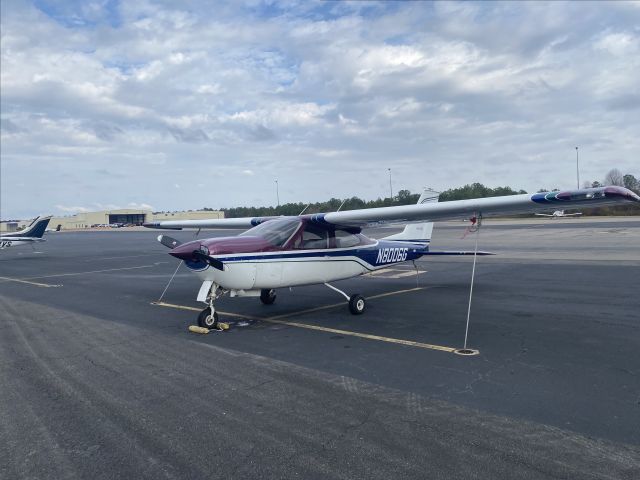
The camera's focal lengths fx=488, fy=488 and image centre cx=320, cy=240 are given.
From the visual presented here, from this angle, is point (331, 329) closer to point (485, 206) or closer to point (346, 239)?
point (346, 239)

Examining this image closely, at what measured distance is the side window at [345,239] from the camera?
Result: 35.5ft

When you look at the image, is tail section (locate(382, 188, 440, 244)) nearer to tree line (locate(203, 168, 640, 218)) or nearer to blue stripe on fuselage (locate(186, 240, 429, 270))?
blue stripe on fuselage (locate(186, 240, 429, 270))

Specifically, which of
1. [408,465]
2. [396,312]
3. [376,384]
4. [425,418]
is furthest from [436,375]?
[396,312]

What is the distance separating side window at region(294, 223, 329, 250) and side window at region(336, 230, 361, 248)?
1.26 ft

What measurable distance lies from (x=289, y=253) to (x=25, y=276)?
15.4 meters

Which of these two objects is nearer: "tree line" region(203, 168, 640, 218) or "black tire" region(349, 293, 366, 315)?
"black tire" region(349, 293, 366, 315)

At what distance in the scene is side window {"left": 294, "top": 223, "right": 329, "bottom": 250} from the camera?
32.8 feet

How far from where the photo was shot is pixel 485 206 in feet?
27.5

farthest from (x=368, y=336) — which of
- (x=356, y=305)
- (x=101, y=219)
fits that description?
(x=101, y=219)

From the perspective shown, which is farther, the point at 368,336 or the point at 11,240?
the point at 11,240

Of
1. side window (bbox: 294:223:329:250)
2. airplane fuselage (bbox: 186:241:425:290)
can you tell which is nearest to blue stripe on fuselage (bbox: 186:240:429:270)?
airplane fuselage (bbox: 186:241:425:290)

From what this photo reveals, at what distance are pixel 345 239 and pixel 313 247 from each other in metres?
1.06

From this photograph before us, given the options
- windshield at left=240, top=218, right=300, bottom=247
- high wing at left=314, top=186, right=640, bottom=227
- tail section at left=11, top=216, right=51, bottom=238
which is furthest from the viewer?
tail section at left=11, top=216, right=51, bottom=238

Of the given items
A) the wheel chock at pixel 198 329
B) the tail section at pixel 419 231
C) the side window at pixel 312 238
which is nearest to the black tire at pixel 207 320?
the wheel chock at pixel 198 329
